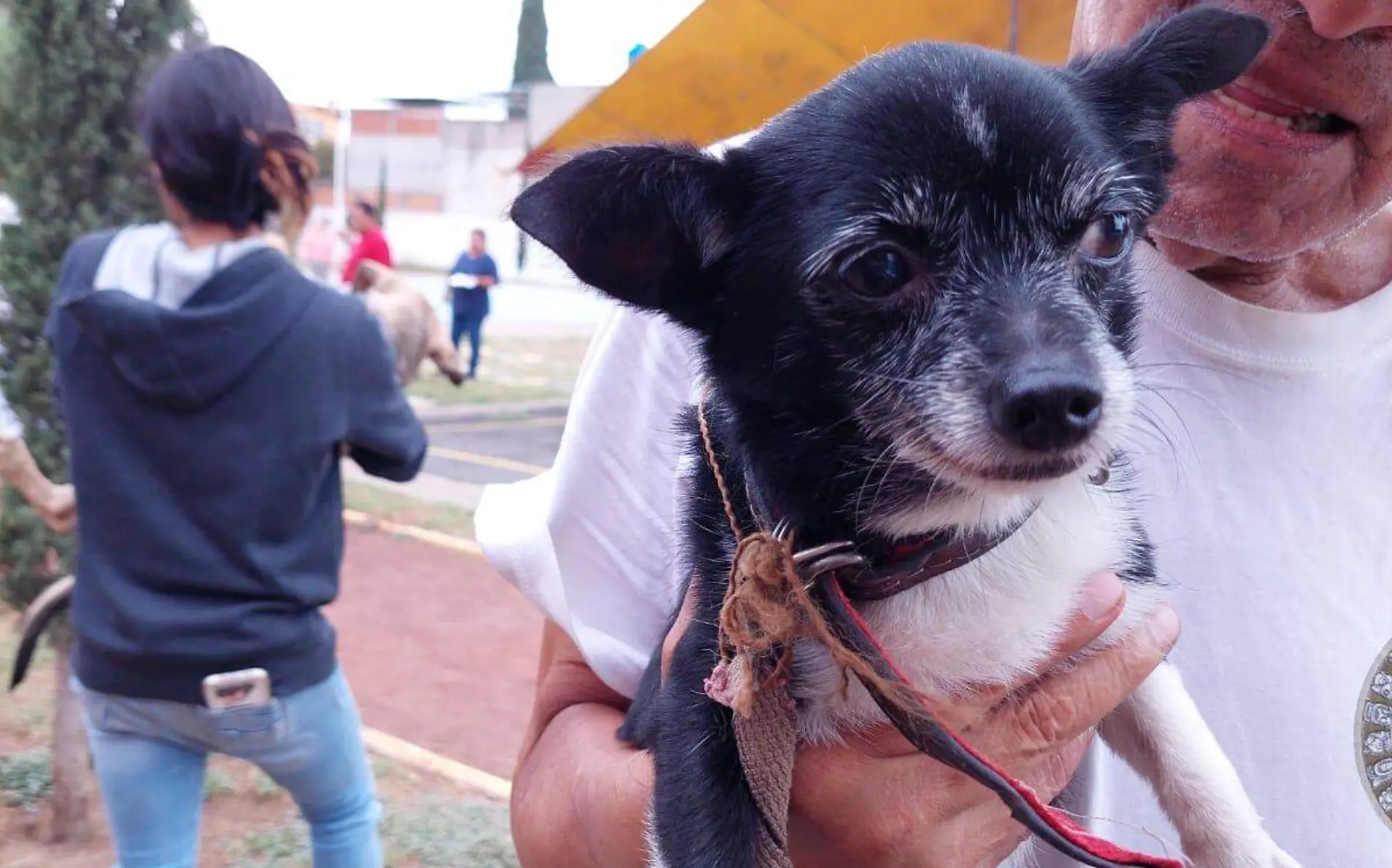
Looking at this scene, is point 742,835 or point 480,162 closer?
point 742,835

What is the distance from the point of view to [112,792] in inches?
123

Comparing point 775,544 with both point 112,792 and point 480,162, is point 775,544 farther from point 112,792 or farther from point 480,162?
point 480,162

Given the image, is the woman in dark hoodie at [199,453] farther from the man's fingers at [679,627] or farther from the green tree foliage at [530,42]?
the green tree foliage at [530,42]

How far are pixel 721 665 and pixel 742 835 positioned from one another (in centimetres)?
22

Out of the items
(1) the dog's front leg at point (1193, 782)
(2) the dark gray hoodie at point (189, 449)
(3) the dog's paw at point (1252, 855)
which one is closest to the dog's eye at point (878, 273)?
(1) the dog's front leg at point (1193, 782)

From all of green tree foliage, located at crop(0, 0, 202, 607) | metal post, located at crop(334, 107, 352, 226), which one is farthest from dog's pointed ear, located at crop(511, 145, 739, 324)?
metal post, located at crop(334, 107, 352, 226)

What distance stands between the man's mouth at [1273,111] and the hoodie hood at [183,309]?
227 centimetres

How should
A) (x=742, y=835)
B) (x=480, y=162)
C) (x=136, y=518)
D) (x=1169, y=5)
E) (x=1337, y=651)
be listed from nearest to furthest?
(x=742, y=835) → (x=1337, y=651) → (x=1169, y=5) → (x=136, y=518) → (x=480, y=162)

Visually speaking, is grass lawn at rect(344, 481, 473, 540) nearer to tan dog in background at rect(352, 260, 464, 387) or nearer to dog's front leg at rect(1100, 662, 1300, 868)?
tan dog in background at rect(352, 260, 464, 387)

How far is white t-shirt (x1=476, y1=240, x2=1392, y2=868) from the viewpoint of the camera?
1.75 m

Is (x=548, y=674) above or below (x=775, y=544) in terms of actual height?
below

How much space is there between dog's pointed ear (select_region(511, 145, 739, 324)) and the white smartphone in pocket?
195 centimetres

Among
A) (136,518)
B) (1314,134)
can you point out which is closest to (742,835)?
(1314,134)

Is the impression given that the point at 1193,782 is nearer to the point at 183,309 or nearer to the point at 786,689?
the point at 786,689
